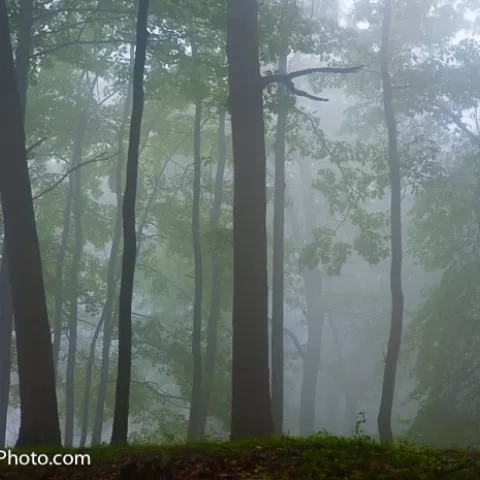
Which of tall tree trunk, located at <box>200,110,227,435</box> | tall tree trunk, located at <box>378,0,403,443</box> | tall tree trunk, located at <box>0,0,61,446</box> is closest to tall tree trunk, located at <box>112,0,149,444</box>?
tall tree trunk, located at <box>0,0,61,446</box>

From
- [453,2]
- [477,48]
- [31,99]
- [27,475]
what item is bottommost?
[27,475]

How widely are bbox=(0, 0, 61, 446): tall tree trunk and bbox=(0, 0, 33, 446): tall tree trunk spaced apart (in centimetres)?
74

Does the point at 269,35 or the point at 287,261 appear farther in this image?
the point at 287,261

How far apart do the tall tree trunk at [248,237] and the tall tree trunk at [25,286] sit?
254 cm

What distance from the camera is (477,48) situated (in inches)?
729

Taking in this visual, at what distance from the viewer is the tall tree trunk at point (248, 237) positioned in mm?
8758

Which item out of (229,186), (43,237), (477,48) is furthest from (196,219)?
(477,48)

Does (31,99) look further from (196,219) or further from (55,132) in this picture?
(196,219)

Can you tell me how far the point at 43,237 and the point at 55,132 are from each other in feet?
12.3

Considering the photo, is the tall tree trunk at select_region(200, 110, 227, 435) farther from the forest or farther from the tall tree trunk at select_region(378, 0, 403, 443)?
the tall tree trunk at select_region(378, 0, 403, 443)

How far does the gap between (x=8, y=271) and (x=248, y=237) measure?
18.0 feet

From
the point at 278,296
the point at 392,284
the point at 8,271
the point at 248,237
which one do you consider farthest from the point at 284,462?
the point at 392,284

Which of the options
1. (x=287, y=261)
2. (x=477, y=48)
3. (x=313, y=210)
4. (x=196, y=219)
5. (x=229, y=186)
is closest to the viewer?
(x=196, y=219)

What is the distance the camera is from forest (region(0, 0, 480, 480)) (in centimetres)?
843
